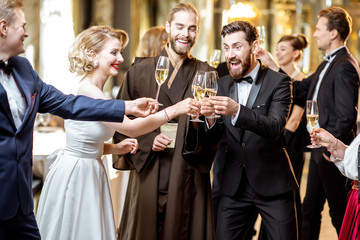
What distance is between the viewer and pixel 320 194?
14.2 ft

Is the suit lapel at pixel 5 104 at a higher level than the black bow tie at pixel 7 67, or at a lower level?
lower

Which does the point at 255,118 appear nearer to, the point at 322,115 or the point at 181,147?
the point at 181,147

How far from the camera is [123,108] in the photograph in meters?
2.50

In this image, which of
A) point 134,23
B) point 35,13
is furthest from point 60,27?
point 134,23

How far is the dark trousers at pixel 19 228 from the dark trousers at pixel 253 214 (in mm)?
1311

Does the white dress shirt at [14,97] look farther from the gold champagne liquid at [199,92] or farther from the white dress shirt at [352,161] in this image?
the white dress shirt at [352,161]

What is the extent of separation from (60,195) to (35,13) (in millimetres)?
5669

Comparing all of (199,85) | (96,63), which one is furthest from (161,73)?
(96,63)

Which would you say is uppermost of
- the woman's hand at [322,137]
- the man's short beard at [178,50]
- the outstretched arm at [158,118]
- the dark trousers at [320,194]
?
the man's short beard at [178,50]

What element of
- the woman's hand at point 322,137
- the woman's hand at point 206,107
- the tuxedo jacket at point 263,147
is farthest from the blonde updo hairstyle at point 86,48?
the woman's hand at point 322,137

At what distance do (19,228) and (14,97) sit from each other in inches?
21.8

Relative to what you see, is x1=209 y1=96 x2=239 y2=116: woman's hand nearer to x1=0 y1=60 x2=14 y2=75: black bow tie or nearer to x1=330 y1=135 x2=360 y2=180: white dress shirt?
x1=330 y1=135 x2=360 y2=180: white dress shirt

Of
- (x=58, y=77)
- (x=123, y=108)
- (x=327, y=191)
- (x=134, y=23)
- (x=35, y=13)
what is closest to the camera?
(x=123, y=108)

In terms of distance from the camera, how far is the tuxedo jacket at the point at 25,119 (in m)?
2.15
